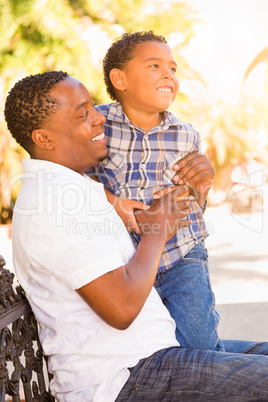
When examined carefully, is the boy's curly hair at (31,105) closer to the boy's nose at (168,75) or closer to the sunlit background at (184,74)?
the boy's nose at (168,75)

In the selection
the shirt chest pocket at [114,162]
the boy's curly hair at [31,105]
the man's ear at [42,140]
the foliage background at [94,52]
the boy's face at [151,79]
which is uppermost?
the foliage background at [94,52]

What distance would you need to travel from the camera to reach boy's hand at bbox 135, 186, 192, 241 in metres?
1.92

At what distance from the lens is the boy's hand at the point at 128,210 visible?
208cm

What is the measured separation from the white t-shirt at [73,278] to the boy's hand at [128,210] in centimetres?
34

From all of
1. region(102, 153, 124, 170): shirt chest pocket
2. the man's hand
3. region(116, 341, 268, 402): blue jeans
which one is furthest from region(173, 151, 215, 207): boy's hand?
region(116, 341, 268, 402): blue jeans

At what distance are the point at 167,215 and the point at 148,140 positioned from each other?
53cm

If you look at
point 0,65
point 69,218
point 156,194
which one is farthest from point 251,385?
point 0,65

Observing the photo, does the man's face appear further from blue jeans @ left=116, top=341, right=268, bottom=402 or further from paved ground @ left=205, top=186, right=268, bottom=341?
paved ground @ left=205, top=186, right=268, bottom=341

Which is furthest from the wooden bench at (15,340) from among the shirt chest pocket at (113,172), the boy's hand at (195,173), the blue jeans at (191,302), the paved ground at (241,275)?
the paved ground at (241,275)

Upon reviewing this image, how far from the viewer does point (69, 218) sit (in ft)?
5.11

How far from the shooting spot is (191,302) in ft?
6.73

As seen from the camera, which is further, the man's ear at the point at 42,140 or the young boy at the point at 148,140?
the young boy at the point at 148,140

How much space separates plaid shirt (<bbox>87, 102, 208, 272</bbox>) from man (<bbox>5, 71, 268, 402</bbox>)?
567 millimetres

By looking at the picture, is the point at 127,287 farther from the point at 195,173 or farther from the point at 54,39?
the point at 54,39
